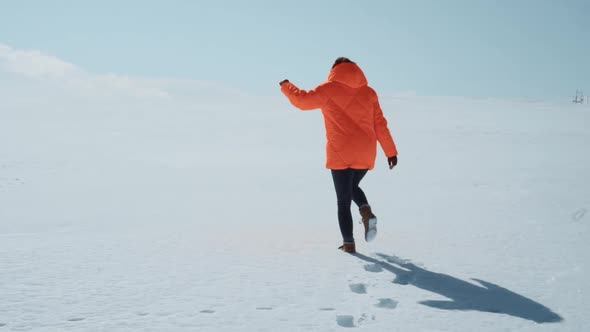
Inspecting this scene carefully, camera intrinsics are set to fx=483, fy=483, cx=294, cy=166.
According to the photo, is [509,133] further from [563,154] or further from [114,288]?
[114,288]

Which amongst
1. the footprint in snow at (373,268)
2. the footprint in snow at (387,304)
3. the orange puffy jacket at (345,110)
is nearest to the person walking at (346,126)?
the orange puffy jacket at (345,110)

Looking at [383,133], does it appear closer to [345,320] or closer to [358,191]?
[358,191]

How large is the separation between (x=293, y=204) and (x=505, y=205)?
308 cm

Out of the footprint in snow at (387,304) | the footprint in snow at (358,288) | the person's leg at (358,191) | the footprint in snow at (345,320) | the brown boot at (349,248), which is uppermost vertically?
the person's leg at (358,191)

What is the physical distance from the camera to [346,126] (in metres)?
4.43

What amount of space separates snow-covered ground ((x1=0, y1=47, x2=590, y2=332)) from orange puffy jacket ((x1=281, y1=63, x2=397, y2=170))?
2.89ft

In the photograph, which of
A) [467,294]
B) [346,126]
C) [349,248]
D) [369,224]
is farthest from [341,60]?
[467,294]

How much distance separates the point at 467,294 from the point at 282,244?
1.95 m

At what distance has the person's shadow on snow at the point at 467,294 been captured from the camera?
2833 mm

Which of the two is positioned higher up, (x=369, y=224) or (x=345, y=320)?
(x=369, y=224)

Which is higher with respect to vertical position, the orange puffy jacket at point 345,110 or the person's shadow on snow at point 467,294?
the orange puffy jacket at point 345,110

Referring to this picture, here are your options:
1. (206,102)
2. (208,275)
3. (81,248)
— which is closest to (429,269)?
(208,275)

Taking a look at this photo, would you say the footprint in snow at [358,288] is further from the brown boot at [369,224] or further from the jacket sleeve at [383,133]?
the jacket sleeve at [383,133]

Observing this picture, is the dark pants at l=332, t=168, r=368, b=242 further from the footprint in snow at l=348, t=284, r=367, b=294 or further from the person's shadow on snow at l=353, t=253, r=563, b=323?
the footprint in snow at l=348, t=284, r=367, b=294
